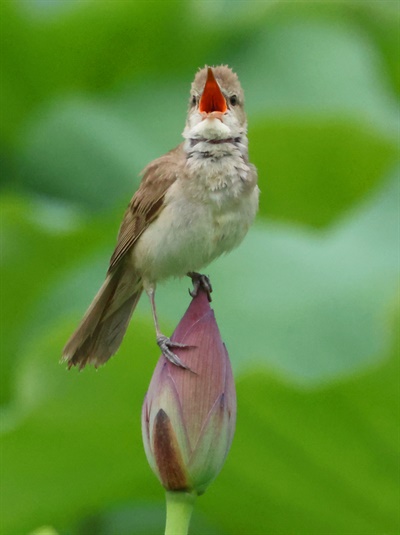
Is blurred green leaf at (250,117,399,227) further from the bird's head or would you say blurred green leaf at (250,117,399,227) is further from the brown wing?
the bird's head

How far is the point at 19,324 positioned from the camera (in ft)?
10.4

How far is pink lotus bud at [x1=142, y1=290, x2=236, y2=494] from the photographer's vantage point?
161cm

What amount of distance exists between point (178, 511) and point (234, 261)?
1.54 metres

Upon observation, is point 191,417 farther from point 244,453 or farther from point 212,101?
point 212,101

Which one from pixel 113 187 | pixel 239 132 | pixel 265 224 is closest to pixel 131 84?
pixel 113 187

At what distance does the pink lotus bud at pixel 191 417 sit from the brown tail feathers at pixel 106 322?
70 cm

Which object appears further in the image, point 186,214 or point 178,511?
point 186,214

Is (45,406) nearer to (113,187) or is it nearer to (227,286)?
(227,286)

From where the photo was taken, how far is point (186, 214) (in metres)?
2.68

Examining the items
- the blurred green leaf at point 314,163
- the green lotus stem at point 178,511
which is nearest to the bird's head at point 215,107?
the blurred green leaf at point 314,163

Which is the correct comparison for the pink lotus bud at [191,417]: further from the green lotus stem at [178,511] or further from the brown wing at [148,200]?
the brown wing at [148,200]

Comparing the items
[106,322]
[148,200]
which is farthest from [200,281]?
[148,200]

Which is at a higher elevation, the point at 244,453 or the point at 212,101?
the point at 212,101

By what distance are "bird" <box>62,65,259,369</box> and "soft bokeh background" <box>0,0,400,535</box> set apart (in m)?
0.09
